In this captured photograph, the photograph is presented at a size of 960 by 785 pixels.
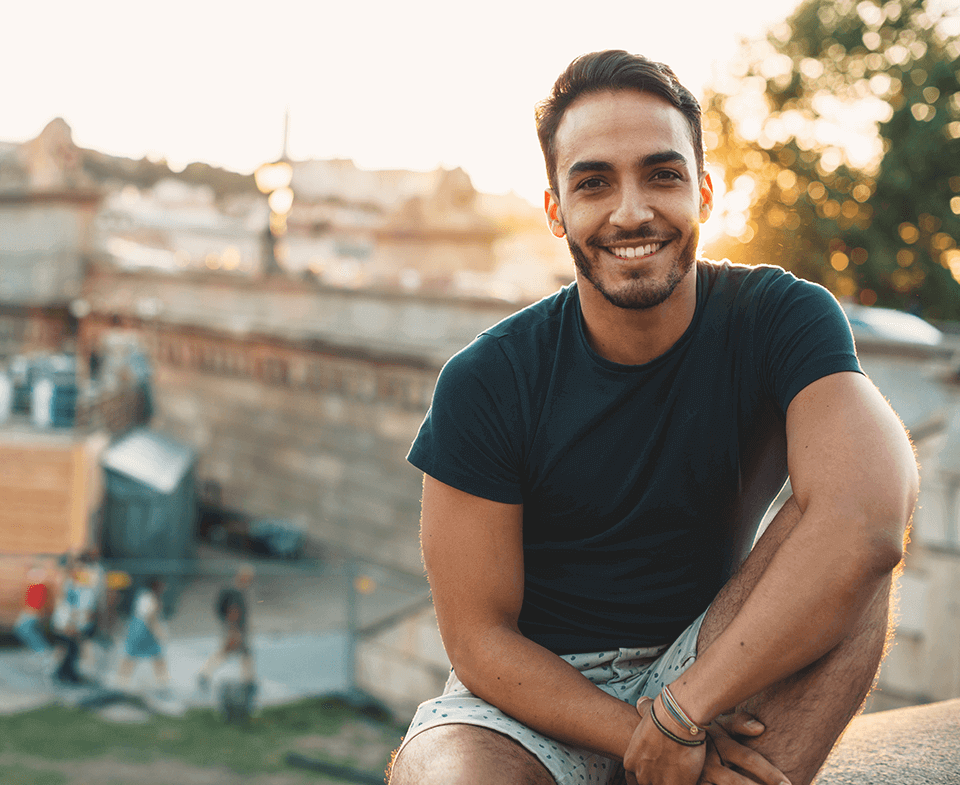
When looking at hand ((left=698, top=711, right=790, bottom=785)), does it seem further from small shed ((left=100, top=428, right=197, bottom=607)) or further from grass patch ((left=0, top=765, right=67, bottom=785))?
small shed ((left=100, top=428, right=197, bottom=607))

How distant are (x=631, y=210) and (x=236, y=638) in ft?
32.7

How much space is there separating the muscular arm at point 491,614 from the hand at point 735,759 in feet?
0.88

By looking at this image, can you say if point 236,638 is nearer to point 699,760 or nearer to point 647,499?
point 647,499

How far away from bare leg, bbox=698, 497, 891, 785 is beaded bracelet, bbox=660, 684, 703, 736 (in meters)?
0.18

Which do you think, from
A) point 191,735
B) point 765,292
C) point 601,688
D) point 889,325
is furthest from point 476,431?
point 889,325

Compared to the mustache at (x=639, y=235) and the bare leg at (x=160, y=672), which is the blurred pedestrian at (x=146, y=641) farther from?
the mustache at (x=639, y=235)

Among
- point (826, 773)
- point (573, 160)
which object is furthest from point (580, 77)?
point (826, 773)

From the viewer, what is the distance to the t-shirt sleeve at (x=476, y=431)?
2227 millimetres

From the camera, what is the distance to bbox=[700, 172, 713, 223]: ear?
8.02 ft

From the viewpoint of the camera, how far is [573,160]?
90.0 inches

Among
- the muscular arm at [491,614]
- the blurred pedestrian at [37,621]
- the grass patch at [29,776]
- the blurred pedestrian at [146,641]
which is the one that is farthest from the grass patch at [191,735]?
the muscular arm at [491,614]

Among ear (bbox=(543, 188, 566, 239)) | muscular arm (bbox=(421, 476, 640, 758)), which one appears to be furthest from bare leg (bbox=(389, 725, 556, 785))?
ear (bbox=(543, 188, 566, 239))

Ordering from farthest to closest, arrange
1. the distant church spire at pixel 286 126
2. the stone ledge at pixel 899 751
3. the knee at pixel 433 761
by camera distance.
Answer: the distant church spire at pixel 286 126 < the stone ledge at pixel 899 751 < the knee at pixel 433 761

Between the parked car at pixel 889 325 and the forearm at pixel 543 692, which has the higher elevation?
the parked car at pixel 889 325
